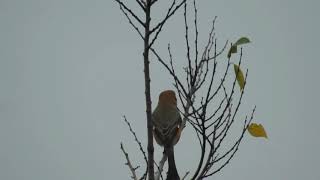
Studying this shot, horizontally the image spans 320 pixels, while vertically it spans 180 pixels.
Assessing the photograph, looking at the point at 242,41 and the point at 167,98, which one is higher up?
the point at 167,98

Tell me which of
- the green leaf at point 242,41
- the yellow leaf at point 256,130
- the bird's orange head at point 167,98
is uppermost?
the bird's orange head at point 167,98

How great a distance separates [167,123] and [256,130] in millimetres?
2748

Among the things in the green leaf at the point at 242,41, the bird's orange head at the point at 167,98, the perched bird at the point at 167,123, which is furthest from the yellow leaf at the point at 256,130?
the bird's orange head at the point at 167,98

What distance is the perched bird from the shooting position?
20.1ft

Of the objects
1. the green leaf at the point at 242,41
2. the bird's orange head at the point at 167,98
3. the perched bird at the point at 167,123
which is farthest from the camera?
the bird's orange head at the point at 167,98

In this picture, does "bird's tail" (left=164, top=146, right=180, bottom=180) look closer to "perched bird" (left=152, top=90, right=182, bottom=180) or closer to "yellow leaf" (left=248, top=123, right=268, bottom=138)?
"perched bird" (left=152, top=90, right=182, bottom=180)

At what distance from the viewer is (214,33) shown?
14.8 feet

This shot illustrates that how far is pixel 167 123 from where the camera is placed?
6.32 meters

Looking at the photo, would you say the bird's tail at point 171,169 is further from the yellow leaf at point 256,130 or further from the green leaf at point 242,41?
the green leaf at point 242,41

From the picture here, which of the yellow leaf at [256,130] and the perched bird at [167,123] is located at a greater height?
the perched bird at [167,123]

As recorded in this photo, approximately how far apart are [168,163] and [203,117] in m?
1.91

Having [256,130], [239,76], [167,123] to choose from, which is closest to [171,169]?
[167,123]

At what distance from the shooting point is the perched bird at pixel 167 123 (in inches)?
241

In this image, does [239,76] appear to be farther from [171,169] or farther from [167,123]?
[167,123]
